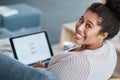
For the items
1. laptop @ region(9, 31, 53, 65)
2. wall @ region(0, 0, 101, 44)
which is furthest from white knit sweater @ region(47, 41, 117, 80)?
wall @ region(0, 0, 101, 44)

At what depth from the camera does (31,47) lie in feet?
6.21

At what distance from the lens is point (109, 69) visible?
1.38 meters

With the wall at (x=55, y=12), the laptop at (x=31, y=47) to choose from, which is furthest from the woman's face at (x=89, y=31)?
the wall at (x=55, y=12)

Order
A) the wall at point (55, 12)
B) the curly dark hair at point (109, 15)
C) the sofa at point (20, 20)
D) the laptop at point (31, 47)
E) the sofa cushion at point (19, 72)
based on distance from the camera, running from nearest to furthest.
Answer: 1. the sofa cushion at point (19, 72)
2. the curly dark hair at point (109, 15)
3. the laptop at point (31, 47)
4. the sofa at point (20, 20)
5. the wall at point (55, 12)

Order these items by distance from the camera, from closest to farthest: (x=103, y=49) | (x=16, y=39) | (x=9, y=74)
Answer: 1. (x=9, y=74)
2. (x=103, y=49)
3. (x=16, y=39)

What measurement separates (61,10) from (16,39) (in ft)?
6.34

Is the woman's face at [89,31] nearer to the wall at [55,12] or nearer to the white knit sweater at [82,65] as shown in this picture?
the white knit sweater at [82,65]

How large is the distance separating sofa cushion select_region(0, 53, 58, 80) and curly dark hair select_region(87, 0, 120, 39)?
0.35 metres

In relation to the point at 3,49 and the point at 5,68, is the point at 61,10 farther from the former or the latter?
the point at 5,68

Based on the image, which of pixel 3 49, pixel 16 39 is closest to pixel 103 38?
pixel 16 39

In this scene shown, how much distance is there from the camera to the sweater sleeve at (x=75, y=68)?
1207mm

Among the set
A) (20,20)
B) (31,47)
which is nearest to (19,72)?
(31,47)

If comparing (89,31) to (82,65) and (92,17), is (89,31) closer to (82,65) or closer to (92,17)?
(92,17)

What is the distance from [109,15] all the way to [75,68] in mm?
307
